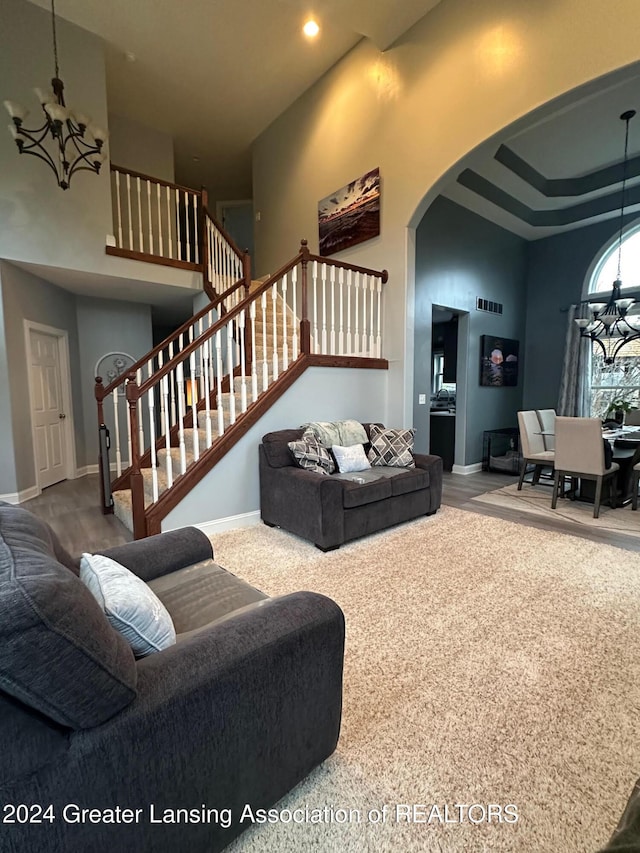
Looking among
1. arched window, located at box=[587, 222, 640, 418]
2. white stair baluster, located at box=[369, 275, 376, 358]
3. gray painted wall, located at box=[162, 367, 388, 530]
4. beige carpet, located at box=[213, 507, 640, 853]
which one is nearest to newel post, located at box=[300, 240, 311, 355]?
gray painted wall, located at box=[162, 367, 388, 530]

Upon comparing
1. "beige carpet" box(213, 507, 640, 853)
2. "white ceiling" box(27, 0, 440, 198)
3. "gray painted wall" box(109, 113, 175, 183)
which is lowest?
"beige carpet" box(213, 507, 640, 853)

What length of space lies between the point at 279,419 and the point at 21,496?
3227 millimetres

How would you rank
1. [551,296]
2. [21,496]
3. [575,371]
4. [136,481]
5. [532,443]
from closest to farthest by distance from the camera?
[136,481]
[21,496]
[532,443]
[575,371]
[551,296]

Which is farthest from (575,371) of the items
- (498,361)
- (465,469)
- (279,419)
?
(279,419)

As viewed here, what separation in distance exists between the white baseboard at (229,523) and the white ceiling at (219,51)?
4.91 metres

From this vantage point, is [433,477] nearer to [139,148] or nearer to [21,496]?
[21,496]

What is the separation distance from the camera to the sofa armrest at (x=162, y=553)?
5.44 ft

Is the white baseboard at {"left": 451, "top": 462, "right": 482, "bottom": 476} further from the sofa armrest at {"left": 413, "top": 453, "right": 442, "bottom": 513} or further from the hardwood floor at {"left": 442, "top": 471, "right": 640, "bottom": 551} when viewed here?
the sofa armrest at {"left": 413, "top": 453, "right": 442, "bottom": 513}

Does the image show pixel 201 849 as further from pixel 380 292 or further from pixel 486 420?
pixel 486 420

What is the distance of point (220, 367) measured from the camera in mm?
3496

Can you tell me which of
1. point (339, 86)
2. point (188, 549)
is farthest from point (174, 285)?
point (188, 549)

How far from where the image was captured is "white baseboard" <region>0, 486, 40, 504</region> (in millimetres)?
4383

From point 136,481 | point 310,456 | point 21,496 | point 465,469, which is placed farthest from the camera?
point 465,469

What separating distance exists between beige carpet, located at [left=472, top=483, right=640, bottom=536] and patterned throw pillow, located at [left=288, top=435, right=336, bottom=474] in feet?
6.88
